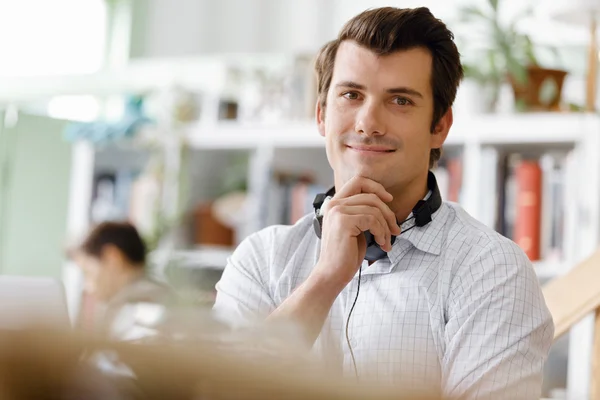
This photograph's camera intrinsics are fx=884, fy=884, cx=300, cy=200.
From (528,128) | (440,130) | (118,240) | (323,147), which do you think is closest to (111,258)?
(118,240)

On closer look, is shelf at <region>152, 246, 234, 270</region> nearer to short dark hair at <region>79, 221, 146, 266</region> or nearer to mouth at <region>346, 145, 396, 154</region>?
short dark hair at <region>79, 221, 146, 266</region>

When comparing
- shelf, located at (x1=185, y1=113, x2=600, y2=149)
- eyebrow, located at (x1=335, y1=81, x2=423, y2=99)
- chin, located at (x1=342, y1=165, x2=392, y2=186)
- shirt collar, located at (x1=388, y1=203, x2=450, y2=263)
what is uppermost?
shelf, located at (x1=185, y1=113, x2=600, y2=149)

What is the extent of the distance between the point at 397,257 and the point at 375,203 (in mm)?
101

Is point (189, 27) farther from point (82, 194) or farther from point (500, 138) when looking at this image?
point (500, 138)

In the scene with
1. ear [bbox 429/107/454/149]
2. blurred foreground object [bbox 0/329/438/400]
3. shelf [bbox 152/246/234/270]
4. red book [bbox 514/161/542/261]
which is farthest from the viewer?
shelf [bbox 152/246/234/270]

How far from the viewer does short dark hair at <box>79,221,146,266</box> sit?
3.33 m

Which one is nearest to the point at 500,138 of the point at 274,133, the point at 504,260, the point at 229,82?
the point at 274,133

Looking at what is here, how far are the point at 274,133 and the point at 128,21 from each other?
6.59 ft

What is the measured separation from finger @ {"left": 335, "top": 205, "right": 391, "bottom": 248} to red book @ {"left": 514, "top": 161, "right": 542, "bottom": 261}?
5.22 ft

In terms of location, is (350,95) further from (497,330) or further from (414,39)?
(497,330)

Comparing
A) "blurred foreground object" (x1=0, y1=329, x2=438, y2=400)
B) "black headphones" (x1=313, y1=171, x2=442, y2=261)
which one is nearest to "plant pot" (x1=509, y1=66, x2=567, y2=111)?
"black headphones" (x1=313, y1=171, x2=442, y2=261)

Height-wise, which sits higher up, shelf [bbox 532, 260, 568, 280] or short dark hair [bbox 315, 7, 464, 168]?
short dark hair [bbox 315, 7, 464, 168]

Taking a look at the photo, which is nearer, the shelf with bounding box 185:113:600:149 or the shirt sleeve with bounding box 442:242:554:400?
the shirt sleeve with bounding box 442:242:554:400

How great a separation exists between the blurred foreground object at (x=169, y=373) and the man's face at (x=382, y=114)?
1135 mm
